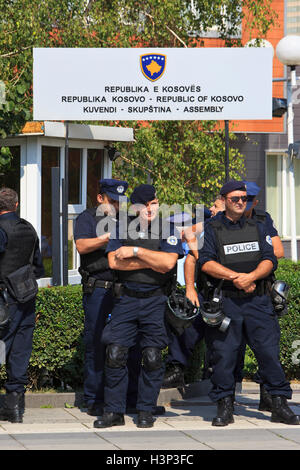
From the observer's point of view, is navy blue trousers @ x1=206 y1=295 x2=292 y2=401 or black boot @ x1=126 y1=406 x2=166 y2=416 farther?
black boot @ x1=126 y1=406 x2=166 y2=416

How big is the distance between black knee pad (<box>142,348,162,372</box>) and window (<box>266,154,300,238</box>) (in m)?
14.3

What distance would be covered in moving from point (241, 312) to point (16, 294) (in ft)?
5.90

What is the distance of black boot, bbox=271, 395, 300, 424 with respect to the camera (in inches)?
277

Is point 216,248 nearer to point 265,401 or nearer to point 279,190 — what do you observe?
point 265,401

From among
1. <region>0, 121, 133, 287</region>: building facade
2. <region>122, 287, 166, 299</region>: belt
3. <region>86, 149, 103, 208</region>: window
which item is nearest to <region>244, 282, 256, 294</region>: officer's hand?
<region>122, 287, 166, 299</region>: belt

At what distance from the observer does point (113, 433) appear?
265 inches

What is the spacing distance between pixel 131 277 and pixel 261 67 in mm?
3202

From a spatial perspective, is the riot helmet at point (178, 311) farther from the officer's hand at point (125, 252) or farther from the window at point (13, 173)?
the window at point (13, 173)

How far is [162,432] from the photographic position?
6.80 meters

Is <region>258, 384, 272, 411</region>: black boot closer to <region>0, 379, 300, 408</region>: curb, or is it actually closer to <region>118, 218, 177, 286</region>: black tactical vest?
<region>0, 379, 300, 408</region>: curb

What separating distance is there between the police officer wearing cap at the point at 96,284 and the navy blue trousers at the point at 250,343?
0.98 m

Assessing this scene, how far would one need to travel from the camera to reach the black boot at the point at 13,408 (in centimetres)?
717

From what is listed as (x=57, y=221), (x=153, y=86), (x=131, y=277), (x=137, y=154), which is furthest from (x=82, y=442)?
(x=137, y=154)

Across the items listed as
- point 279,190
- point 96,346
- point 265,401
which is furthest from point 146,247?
point 279,190
